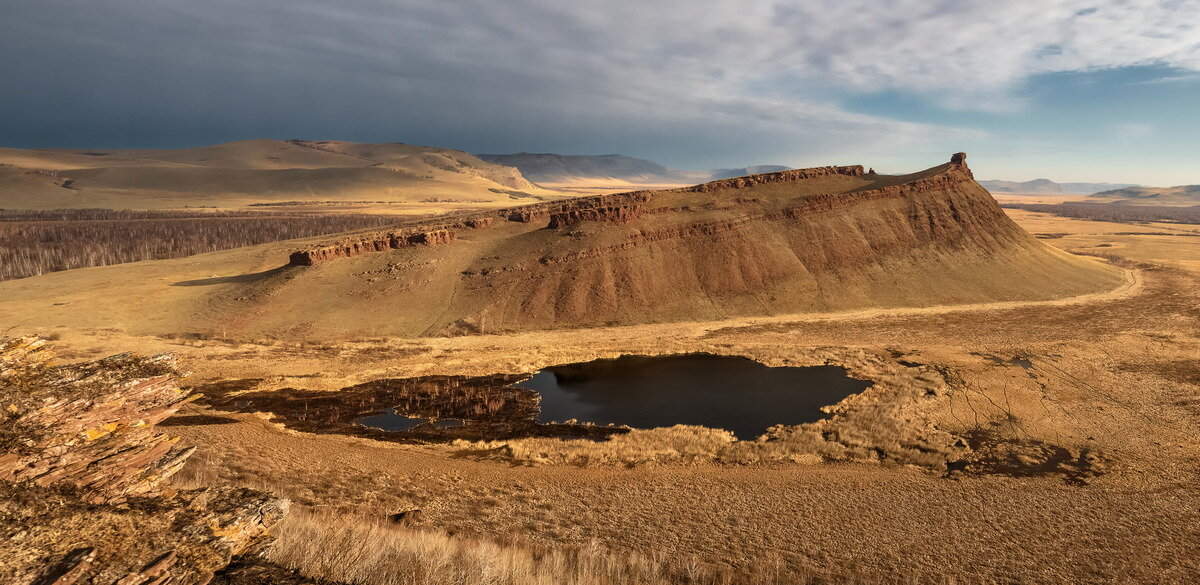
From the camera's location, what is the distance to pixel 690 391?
36.3m

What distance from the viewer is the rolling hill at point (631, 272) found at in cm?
5500

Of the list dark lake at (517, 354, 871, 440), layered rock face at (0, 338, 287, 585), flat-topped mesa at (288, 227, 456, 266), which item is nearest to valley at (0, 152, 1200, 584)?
dark lake at (517, 354, 871, 440)

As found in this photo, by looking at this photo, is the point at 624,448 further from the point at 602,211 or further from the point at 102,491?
the point at 602,211

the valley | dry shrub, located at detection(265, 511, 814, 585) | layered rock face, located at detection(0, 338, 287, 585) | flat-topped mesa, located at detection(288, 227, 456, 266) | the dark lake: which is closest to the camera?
layered rock face, located at detection(0, 338, 287, 585)

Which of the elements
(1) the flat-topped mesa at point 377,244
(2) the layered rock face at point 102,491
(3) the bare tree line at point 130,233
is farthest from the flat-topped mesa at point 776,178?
(3) the bare tree line at point 130,233

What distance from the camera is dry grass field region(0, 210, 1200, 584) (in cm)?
1698

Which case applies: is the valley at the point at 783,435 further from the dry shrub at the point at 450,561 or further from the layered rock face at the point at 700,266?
the layered rock face at the point at 700,266

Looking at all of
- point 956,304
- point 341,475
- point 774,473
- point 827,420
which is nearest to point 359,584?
point 341,475

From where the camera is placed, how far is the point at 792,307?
57.8m

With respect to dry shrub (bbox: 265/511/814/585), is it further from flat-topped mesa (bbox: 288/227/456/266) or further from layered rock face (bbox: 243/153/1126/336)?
flat-topped mesa (bbox: 288/227/456/266)

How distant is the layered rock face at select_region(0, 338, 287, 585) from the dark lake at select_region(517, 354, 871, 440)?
21070 mm

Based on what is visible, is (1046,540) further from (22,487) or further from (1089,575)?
(22,487)

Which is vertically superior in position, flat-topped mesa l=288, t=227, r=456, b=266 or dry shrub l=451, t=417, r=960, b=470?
flat-topped mesa l=288, t=227, r=456, b=266

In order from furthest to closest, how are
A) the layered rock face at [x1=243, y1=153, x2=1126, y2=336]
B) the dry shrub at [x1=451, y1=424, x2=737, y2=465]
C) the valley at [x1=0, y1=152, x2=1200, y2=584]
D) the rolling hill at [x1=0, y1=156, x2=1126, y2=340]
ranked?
the layered rock face at [x1=243, y1=153, x2=1126, y2=336]
the rolling hill at [x1=0, y1=156, x2=1126, y2=340]
the dry shrub at [x1=451, y1=424, x2=737, y2=465]
the valley at [x1=0, y1=152, x2=1200, y2=584]
